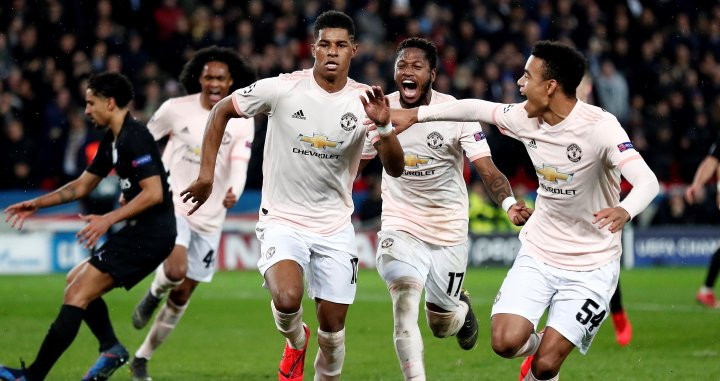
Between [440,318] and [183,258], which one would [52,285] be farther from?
[440,318]

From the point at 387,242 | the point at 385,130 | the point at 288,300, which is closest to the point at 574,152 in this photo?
the point at 385,130

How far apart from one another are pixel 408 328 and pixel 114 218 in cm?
214

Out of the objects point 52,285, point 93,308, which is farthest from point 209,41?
point 93,308

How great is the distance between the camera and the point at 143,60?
20.1m

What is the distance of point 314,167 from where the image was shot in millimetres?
8086

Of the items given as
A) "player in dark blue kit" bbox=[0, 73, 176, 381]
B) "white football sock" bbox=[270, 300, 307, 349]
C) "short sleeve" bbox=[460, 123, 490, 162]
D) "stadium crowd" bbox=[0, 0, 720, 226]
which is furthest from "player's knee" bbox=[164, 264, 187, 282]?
"stadium crowd" bbox=[0, 0, 720, 226]

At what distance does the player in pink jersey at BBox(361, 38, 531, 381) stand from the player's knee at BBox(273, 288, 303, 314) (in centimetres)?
88

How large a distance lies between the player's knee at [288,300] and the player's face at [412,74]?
1715 mm

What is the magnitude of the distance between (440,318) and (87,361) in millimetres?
3265

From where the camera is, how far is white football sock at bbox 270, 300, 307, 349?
784cm

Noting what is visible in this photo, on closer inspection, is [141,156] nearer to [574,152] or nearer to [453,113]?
[453,113]

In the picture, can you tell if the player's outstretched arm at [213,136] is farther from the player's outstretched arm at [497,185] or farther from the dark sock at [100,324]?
the player's outstretched arm at [497,185]

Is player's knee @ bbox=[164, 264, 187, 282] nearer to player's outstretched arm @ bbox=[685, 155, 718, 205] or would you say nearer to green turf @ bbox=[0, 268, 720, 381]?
green turf @ bbox=[0, 268, 720, 381]

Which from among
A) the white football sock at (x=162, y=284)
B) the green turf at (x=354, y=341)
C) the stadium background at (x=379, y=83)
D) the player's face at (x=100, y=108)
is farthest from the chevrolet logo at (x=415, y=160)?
the stadium background at (x=379, y=83)
